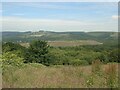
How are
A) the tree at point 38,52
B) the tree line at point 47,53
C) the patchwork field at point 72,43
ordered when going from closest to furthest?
1. the tree line at point 47,53
2. the tree at point 38,52
3. the patchwork field at point 72,43

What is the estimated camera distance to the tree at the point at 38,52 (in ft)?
39.5


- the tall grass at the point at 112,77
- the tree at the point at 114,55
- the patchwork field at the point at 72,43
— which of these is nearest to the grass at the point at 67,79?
the tall grass at the point at 112,77

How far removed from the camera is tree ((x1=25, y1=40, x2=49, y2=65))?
1205cm

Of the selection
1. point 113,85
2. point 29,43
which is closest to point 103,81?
point 113,85

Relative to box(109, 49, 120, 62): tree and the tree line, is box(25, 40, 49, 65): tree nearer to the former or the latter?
the tree line

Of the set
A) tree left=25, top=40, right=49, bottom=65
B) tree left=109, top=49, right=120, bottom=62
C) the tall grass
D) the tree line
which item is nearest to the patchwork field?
the tree line

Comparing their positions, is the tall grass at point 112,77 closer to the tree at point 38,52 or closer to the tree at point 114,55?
the tree at point 114,55

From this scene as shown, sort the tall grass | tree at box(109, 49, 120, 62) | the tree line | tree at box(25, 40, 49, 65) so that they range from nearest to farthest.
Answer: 1. the tall grass
2. tree at box(109, 49, 120, 62)
3. the tree line
4. tree at box(25, 40, 49, 65)

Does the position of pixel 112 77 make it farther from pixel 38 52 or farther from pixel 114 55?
pixel 38 52

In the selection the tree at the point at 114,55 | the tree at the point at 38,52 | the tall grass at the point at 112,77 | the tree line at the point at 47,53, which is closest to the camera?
the tall grass at the point at 112,77

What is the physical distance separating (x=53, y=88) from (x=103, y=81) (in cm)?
112

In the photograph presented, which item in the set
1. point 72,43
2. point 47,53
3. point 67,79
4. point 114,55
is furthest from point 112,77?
point 72,43

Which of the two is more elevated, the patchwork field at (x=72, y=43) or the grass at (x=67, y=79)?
the patchwork field at (x=72, y=43)

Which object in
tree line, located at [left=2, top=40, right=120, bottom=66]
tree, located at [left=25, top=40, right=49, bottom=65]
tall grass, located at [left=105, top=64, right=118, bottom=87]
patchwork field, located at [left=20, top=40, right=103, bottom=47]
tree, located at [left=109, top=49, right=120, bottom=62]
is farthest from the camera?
patchwork field, located at [left=20, top=40, right=103, bottom=47]
